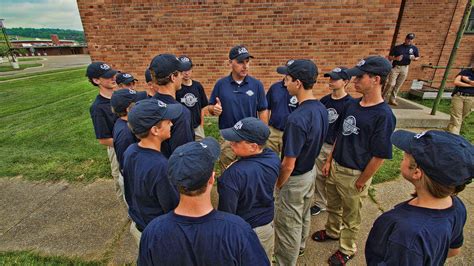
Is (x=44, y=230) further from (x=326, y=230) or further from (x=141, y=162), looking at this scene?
(x=326, y=230)

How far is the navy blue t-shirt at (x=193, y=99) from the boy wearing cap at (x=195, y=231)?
2.64 meters

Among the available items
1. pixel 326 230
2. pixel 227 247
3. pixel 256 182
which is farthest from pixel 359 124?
pixel 227 247

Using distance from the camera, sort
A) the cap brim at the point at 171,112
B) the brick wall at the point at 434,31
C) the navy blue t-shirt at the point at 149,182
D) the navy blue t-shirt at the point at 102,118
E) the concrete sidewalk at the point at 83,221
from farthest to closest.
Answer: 1. the brick wall at the point at 434,31
2. the navy blue t-shirt at the point at 102,118
3. the concrete sidewalk at the point at 83,221
4. the cap brim at the point at 171,112
5. the navy blue t-shirt at the point at 149,182

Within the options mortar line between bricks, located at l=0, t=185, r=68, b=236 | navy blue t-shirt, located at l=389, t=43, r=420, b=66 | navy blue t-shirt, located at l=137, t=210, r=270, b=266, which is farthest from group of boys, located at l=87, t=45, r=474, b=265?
navy blue t-shirt, located at l=389, t=43, r=420, b=66

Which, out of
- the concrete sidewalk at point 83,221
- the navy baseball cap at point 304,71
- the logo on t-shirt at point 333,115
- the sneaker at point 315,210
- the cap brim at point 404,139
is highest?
the navy baseball cap at point 304,71

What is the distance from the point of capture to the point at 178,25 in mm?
6656

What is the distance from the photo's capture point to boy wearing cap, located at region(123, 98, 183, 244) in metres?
1.72

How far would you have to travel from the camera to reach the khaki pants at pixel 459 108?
5.34 m

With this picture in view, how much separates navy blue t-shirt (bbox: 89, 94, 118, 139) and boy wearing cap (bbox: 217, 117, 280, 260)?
6.49 feet

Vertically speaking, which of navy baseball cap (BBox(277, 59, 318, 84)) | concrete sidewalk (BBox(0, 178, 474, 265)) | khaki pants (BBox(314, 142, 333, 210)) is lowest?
concrete sidewalk (BBox(0, 178, 474, 265))

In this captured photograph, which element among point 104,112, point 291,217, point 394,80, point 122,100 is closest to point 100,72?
point 104,112

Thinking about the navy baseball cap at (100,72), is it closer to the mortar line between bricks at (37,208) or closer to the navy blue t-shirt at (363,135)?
the mortar line between bricks at (37,208)

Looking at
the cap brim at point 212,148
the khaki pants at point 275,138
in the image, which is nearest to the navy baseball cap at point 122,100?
the cap brim at point 212,148

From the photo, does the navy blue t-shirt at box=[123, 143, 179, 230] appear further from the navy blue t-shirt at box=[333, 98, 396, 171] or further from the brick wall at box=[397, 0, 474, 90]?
the brick wall at box=[397, 0, 474, 90]
